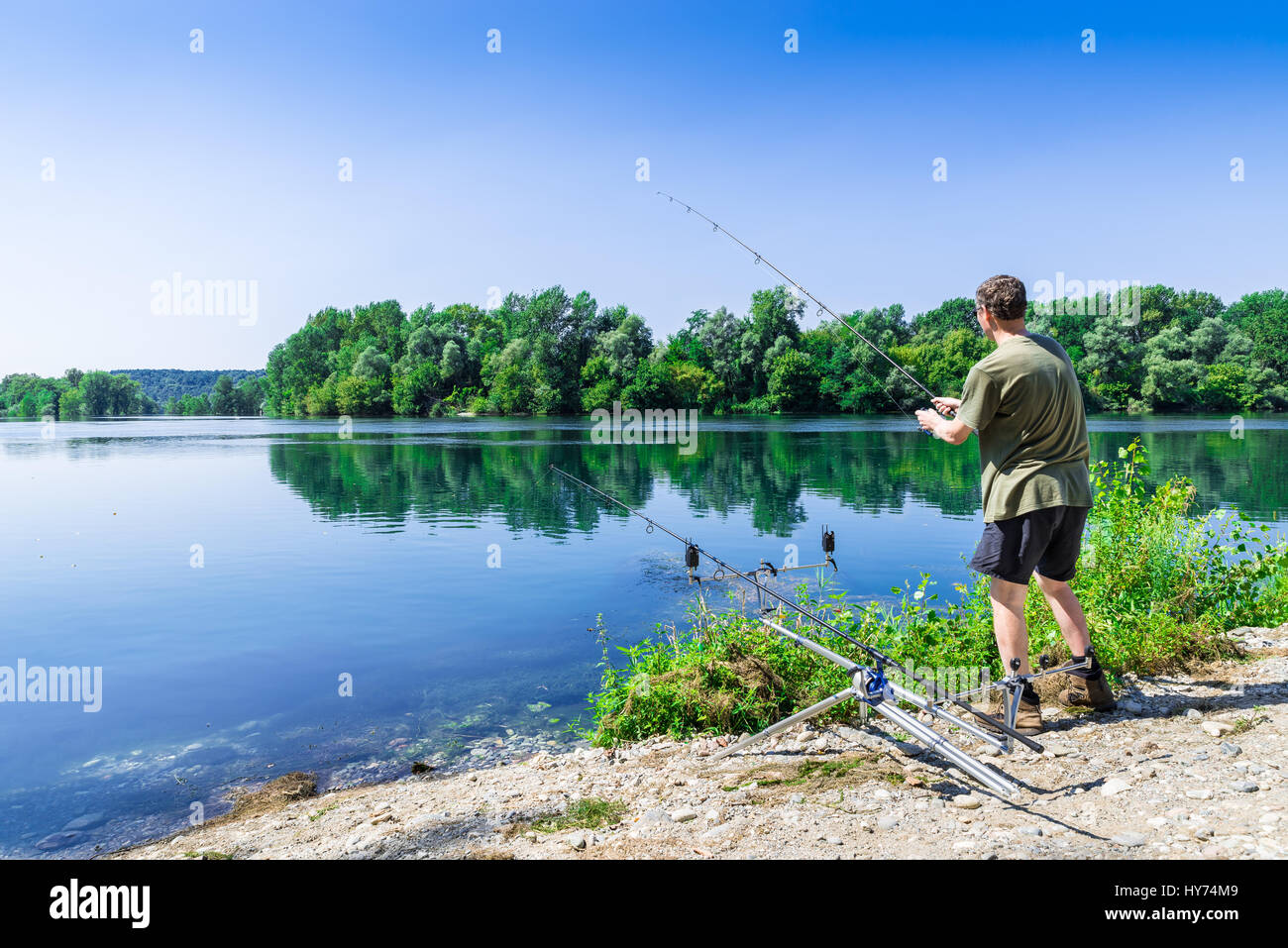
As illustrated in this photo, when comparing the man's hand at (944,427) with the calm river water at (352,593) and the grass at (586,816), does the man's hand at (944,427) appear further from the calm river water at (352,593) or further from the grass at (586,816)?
the calm river water at (352,593)

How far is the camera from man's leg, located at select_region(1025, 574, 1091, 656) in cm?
477

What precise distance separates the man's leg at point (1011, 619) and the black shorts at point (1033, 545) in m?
0.07

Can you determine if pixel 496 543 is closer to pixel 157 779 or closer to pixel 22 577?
pixel 22 577

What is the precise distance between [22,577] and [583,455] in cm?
2463

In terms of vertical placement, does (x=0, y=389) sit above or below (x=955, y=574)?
above

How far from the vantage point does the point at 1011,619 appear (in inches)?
185

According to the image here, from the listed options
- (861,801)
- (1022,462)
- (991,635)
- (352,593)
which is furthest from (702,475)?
(861,801)

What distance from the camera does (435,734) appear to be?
285 inches

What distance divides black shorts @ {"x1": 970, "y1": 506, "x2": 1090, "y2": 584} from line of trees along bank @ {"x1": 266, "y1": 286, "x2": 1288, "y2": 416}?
206ft

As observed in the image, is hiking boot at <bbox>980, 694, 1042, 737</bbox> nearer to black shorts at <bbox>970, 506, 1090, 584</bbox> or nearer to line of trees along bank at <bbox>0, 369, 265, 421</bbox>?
black shorts at <bbox>970, 506, 1090, 584</bbox>

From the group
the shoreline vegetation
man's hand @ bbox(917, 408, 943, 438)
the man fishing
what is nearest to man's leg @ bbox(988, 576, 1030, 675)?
the man fishing

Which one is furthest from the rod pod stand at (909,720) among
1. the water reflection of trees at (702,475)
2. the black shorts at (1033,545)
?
the water reflection of trees at (702,475)
